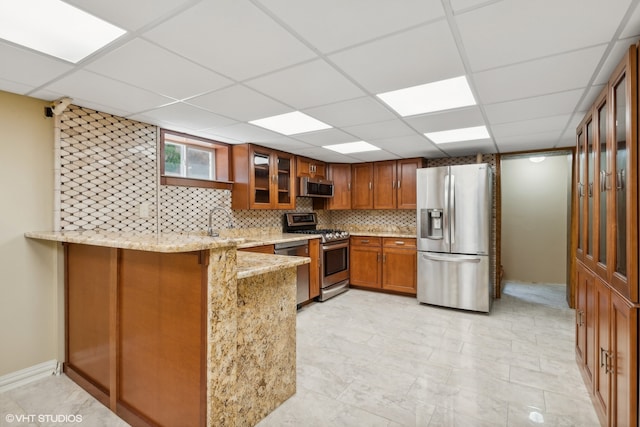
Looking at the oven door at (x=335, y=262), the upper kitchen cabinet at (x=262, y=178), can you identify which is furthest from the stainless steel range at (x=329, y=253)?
the upper kitchen cabinet at (x=262, y=178)

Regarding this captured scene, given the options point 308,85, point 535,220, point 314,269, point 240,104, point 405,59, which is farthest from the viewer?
point 535,220

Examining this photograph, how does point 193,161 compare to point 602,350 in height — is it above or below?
above

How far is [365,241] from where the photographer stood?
17.1 ft

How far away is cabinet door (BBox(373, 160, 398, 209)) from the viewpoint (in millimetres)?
5223

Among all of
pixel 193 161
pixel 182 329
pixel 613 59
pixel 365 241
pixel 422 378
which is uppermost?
pixel 613 59

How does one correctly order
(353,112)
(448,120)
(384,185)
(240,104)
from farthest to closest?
(384,185), (448,120), (353,112), (240,104)

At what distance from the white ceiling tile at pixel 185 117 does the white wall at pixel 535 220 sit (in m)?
5.13

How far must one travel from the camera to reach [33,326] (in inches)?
98.5

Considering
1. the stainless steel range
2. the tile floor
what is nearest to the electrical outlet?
the tile floor

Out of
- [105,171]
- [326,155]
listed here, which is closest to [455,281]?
[326,155]

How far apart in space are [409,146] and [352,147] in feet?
2.48

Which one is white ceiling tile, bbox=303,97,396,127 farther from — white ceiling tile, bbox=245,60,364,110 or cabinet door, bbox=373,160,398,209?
cabinet door, bbox=373,160,398,209

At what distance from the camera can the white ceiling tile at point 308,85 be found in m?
1.99

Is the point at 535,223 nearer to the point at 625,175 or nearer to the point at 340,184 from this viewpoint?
the point at 340,184
